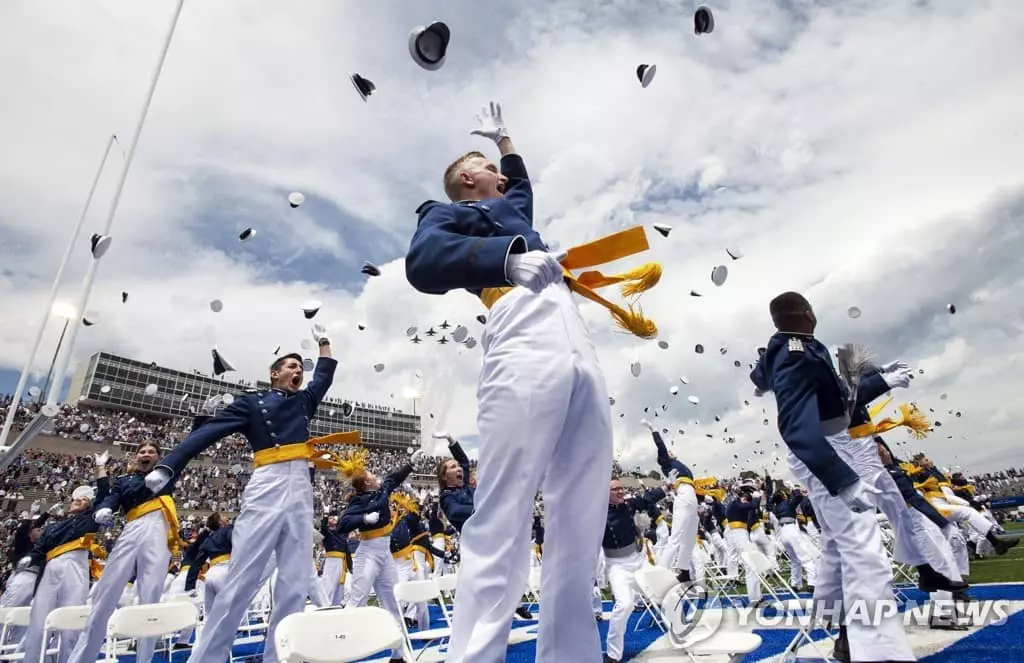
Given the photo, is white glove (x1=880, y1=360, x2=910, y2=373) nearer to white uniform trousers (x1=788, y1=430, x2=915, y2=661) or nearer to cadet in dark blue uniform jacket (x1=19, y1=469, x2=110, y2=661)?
white uniform trousers (x1=788, y1=430, x2=915, y2=661)

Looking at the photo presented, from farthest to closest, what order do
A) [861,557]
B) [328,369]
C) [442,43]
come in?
1. [328,369]
2. [442,43]
3. [861,557]

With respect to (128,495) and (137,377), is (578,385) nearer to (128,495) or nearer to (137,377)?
(128,495)

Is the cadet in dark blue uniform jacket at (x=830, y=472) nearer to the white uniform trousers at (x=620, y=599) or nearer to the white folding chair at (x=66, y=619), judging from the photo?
the white uniform trousers at (x=620, y=599)

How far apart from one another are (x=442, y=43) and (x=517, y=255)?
2.47 metres

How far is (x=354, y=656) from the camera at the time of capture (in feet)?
11.5

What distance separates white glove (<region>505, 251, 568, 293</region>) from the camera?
1.96 metres

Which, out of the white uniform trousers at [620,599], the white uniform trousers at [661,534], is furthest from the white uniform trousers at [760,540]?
the white uniform trousers at [620,599]

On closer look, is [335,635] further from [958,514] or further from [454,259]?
[958,514]

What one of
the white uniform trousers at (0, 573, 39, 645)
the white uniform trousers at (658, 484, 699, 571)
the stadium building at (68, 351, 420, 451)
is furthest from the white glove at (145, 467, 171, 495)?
the stadium building at (68, 351, 420, 451)

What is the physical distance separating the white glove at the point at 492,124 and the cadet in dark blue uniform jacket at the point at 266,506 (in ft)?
10.3

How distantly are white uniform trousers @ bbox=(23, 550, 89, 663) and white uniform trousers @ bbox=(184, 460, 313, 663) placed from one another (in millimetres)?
5116

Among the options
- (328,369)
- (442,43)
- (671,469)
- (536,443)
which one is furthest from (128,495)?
(671,469)

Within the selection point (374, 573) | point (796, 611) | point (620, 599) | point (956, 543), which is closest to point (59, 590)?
point (374, 573)

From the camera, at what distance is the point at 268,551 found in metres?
4.44
